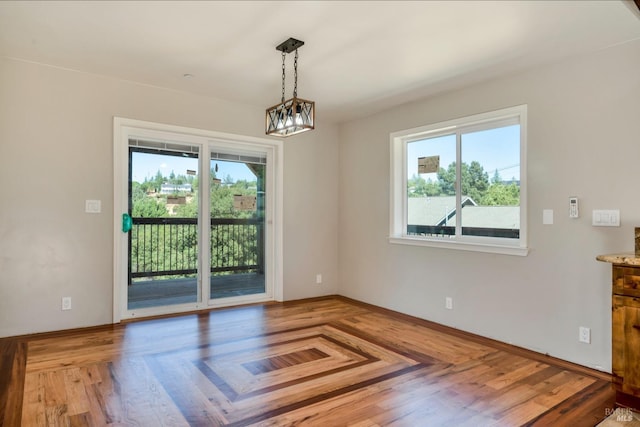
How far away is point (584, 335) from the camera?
119 inches

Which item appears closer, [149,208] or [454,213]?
[454,213]

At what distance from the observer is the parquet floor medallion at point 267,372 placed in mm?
2334

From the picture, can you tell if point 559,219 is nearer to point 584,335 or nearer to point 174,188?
point 584,335

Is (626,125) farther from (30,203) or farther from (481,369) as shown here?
(30,203)

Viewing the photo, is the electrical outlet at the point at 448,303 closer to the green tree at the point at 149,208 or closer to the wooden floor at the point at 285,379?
the wooden floor at the point at 285,379

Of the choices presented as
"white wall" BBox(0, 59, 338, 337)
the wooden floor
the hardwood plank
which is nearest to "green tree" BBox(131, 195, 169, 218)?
"white wall" BBox(0, 59, 338, 337)

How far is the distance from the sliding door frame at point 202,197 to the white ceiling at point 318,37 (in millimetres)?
578

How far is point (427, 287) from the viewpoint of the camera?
4.28m

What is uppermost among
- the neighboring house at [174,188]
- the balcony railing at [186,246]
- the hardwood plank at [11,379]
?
the neighboring house at [174,188]

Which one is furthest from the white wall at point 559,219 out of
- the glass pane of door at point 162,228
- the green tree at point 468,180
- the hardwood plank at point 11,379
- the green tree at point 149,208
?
the hardwood plank at point 11,379

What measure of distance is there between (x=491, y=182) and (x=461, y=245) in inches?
27.0

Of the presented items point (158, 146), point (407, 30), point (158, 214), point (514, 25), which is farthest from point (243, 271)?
point (514, 25)

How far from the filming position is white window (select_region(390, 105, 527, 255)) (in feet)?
11.8

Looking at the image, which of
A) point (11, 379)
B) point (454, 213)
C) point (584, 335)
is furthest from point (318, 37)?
Answer: point (11, 379)
